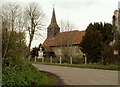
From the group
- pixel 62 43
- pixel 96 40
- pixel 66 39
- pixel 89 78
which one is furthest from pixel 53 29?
pixel 89 78

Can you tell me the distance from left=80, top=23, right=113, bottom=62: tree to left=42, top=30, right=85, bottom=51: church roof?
1343 cm

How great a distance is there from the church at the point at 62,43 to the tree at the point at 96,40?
721 cm

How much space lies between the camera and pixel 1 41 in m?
14.9

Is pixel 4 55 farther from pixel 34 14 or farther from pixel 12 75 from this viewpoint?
pixel 34 14

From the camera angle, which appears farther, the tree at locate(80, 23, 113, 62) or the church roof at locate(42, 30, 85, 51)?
the church roof at locate(42, 30, 85, 51)

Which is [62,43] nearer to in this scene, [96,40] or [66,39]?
[66,39]

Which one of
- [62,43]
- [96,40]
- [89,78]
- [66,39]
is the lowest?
[89,78]

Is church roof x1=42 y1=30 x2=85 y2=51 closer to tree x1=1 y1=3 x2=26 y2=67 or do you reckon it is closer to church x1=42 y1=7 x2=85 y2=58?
church x1=42 y1=7 x2=85 y2=58

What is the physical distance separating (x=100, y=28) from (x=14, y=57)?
129ft

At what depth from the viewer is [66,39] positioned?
67.6 metres

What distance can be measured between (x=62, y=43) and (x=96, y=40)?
17867mm

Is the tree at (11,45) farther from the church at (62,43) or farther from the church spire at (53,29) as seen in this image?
the church spire at (53,29)

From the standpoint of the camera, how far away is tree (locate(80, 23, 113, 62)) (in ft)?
158

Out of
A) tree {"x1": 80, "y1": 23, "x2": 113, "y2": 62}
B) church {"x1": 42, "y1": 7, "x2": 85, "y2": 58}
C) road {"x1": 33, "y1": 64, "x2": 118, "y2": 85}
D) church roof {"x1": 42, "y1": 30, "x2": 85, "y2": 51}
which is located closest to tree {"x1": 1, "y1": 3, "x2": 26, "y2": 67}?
road {"x1": 33, "y1": 64, "x2": 118, "y2": 85}
